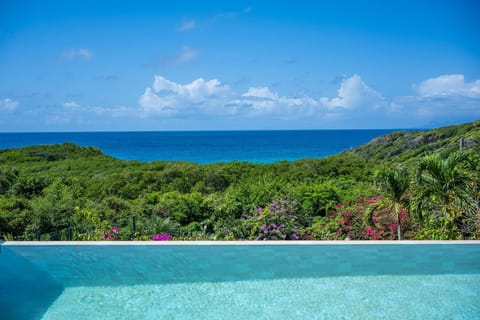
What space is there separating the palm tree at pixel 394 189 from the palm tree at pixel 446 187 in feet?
0.73

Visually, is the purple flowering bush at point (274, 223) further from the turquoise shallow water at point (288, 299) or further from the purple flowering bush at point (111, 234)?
the purple flowering bush at point (111, 234)

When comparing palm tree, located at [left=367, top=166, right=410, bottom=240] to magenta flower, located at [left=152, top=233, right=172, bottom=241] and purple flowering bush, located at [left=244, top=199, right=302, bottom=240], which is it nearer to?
purple flowering bush, located at [left=244, top=199, right=302, bottom=240]

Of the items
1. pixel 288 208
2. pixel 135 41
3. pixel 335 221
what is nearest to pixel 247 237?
pixel 288 208

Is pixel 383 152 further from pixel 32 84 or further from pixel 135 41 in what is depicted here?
pixel 32 84

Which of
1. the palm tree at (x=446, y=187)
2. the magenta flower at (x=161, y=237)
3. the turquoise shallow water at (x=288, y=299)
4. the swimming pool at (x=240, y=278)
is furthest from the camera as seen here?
the magenta flower at (x=161, y=237)

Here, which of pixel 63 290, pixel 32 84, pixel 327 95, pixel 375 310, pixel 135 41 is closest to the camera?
→ pixel 375 310

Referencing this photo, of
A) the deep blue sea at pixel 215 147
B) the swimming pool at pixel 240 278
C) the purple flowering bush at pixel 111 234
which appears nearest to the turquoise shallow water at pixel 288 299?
the swimming pool at pixel 240 278

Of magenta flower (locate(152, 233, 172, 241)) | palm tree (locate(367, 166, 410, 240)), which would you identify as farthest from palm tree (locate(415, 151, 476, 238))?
magenta flower (locate(152, 233, 172, 241))

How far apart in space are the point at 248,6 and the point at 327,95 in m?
38.4

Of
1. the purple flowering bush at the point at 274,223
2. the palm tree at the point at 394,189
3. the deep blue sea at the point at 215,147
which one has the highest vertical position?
the palm tree at the point at 394,189

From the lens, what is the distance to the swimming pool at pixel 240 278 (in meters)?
4.20

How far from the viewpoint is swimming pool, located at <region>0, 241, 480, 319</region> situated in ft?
13.8

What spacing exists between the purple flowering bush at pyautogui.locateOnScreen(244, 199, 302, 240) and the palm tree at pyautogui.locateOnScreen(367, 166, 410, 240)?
110 cm

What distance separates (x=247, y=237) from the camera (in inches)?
235
